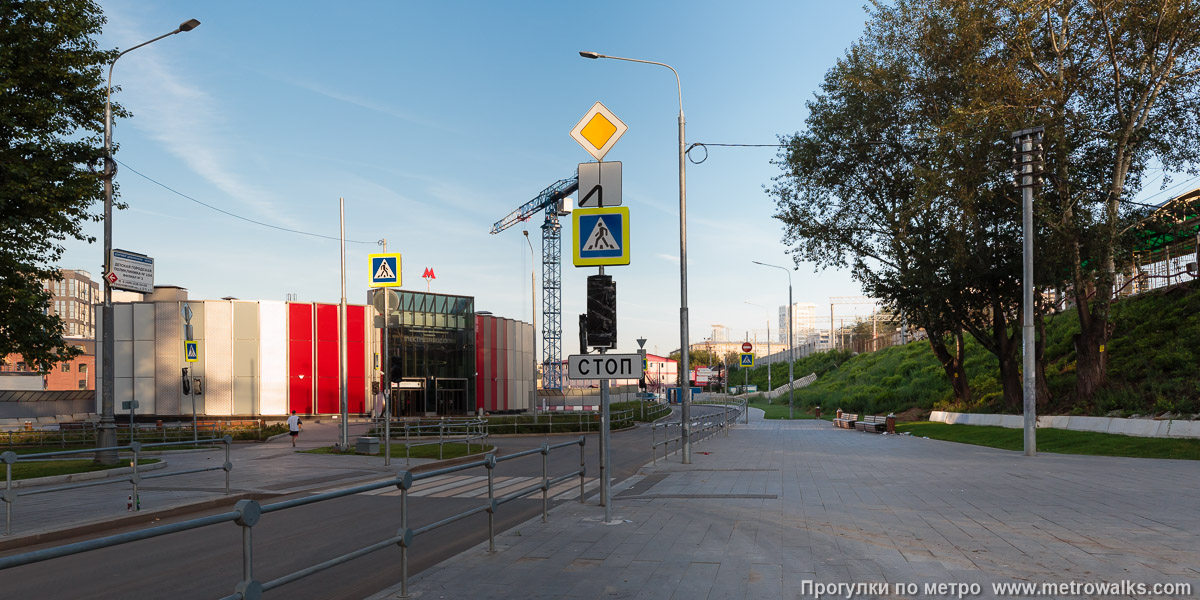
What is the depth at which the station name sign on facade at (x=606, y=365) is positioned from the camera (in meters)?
9.92

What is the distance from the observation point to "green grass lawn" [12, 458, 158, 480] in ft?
59.9

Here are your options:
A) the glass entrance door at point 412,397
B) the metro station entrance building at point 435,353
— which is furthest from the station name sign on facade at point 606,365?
the glass entrance door at point 412,397

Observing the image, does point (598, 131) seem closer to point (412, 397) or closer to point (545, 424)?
point (545, 424)

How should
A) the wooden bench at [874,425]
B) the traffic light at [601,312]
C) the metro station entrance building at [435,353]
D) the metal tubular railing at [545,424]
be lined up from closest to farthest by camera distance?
the traffic light at [601,312]
the wooden bench at [874,425]
the metal tubular railing at [545,424]
the metro station entrance building at [435,353]

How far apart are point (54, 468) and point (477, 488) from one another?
476 inches

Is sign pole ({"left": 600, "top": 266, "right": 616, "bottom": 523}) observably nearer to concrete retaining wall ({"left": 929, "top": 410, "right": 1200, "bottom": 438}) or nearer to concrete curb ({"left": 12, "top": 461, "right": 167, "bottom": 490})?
concrete curb ({"left": 12, "top": 461, "right": 167, "bottom": 490})

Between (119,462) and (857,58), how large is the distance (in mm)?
30190

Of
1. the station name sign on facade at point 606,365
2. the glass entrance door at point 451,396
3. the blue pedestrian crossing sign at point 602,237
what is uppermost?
the blue pedestrian crossing sign at point 602,237

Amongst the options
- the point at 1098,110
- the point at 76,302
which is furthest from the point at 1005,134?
the point at 76,302

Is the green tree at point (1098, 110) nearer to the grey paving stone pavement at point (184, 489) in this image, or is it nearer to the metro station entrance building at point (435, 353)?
the grey paving stone pavement at point (184, 489)

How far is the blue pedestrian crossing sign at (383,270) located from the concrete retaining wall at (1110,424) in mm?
19709

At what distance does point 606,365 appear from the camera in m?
9.98

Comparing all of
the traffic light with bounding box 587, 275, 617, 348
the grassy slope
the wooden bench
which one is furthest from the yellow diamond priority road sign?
the wooden bench

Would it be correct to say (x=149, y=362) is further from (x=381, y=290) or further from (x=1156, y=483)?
(x=1156, y=483)
